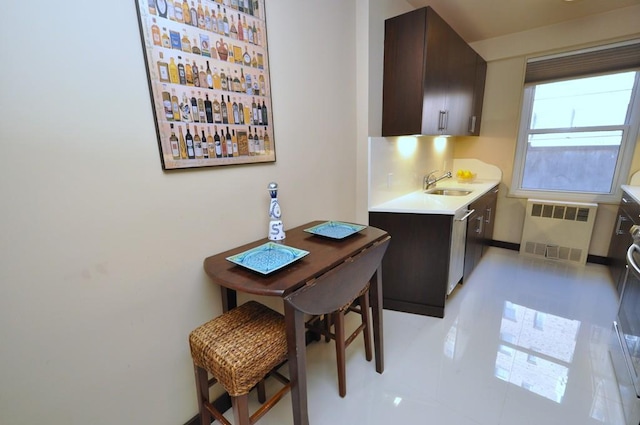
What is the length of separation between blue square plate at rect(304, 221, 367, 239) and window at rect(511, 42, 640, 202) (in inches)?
120

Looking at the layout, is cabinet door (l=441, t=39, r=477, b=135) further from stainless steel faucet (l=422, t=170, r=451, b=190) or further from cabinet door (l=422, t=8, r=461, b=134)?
stainless steel faucet (l=422, t=170, r=451, b=190)

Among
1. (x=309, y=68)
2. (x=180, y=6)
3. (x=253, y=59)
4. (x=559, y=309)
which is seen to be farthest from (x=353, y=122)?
(x=559, y=309)

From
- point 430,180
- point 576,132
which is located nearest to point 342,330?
point 430,180

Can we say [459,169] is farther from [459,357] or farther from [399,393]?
[399,393]

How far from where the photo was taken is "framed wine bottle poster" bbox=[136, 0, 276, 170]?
1.10 meters

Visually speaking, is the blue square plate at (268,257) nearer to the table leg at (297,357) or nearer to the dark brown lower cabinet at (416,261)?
the table leg at (297,357)

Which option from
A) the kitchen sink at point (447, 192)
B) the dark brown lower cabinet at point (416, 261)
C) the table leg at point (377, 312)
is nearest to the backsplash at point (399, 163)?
the kitchen sink at point (447, 192)

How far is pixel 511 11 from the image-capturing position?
8.85 feet

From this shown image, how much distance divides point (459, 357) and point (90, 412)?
6.58 feet

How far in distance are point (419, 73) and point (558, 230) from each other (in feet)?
8.83

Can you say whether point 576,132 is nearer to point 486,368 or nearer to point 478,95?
point 478,95

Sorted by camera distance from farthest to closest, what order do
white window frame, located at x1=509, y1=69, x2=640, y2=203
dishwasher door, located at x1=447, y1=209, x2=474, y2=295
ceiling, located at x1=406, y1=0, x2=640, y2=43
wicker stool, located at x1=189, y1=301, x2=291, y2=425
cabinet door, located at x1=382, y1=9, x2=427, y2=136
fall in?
white window frame, located at x1=509, y1=69, x2=640, y2=203, ceiling, located at x1=406, y1=0, x2=640, y2=43, dishwasher door, located at x1=447, y1=209, x2=474, y2=295, cabinet door, located at x1=382, y1=9, x2=427, y2=136, wicker stool, located at x1=189, y1=301, x2=291, y2=425

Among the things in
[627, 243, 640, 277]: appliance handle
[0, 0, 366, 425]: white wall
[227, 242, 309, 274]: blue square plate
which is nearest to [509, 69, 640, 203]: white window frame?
[627, 243, 640, 277]: appliance handle

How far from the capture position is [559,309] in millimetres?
2375
